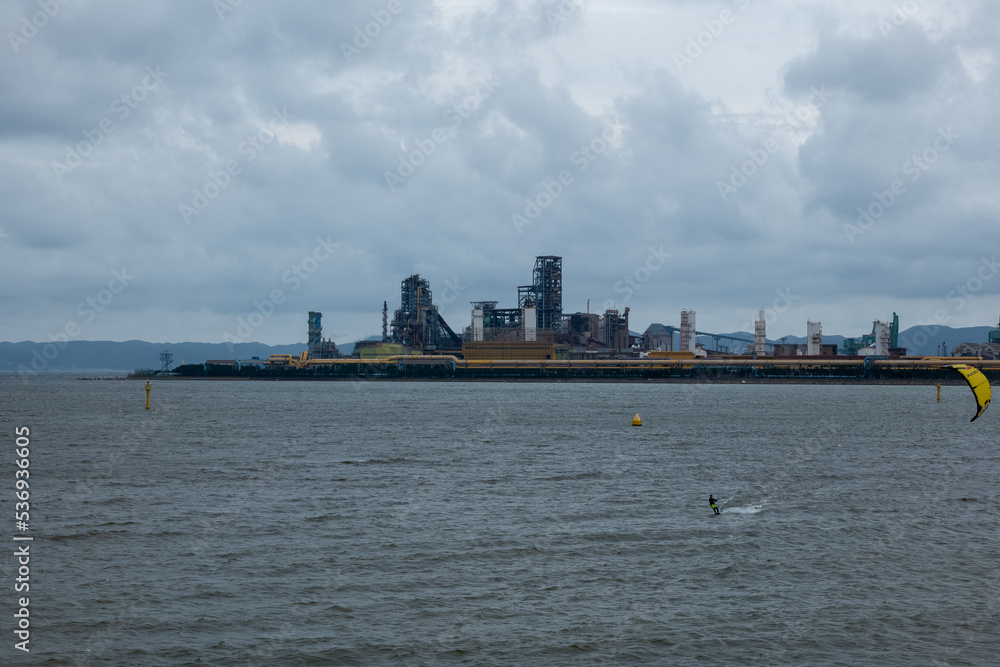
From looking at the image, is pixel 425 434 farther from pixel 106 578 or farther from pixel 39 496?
pixel 106 578

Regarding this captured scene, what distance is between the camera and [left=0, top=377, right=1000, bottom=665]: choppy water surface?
1866 cm

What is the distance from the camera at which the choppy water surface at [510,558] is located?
61.2 ft

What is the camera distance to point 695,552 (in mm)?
26484

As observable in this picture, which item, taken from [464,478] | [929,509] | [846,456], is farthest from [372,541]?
[846,456]

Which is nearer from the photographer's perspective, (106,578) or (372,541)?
(106,578)

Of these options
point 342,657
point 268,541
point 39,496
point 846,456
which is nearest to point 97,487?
point 39,496

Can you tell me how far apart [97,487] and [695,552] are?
26.6 metres

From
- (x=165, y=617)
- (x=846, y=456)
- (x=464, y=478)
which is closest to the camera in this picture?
(x=165, y=617)

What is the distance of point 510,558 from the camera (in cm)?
2558

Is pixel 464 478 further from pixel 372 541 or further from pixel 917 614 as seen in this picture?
pixel 917 614

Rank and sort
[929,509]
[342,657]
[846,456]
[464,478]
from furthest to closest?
[846,456], [464,478], [929,509], [342,657]

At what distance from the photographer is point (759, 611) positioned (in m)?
20.8

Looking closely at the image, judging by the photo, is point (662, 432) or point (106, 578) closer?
point (106, 578)

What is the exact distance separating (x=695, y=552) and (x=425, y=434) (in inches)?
1787
